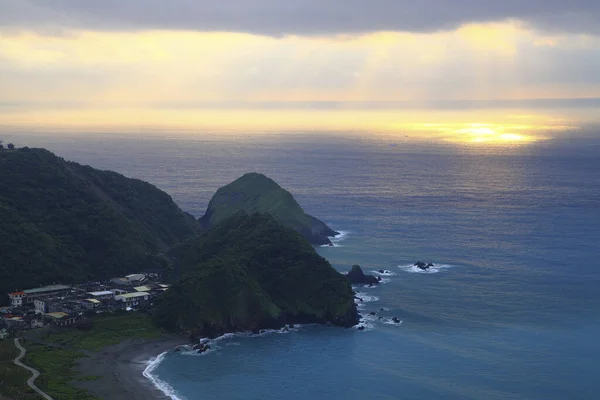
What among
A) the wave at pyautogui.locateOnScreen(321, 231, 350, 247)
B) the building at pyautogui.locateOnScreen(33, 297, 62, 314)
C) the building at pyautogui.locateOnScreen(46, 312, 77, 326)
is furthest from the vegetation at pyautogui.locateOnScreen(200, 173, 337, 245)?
the building at pyautogui.locateOnScreen(46, 312, 77, 326)

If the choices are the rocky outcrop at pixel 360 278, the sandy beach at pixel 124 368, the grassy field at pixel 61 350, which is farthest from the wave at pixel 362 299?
the grassy field at pixel 61 350

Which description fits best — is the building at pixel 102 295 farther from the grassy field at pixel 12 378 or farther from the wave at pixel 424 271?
the wave at pixel 424 271

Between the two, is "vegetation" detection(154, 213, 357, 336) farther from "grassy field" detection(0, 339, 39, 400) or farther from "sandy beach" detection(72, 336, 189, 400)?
"grassy field" detection(0, 339, 39, 400)

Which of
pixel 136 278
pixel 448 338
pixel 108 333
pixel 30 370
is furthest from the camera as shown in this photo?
pixel 136 278

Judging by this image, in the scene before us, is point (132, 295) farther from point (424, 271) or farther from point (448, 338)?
point (424, 271)

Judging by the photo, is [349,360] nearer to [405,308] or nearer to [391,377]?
[391,377]

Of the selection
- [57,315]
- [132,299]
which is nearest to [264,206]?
[132,299]

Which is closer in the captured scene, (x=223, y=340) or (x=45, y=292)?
(x=223, y=340)
